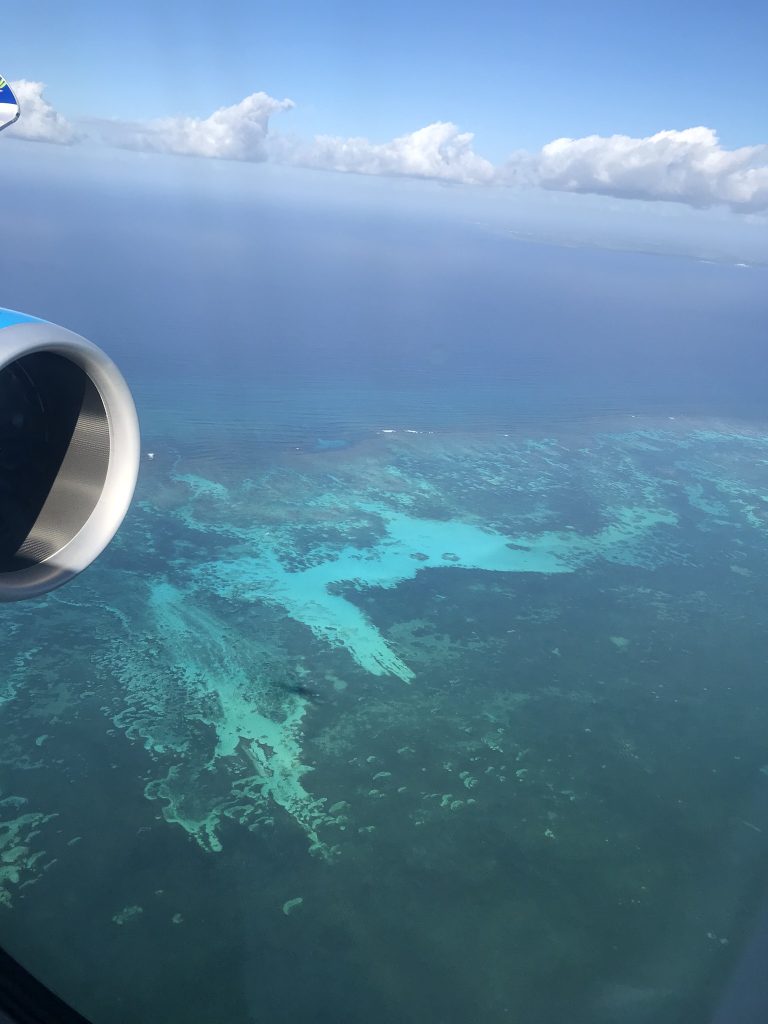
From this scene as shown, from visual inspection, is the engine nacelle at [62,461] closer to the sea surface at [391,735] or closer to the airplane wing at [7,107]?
the airplane wing at [7,107]

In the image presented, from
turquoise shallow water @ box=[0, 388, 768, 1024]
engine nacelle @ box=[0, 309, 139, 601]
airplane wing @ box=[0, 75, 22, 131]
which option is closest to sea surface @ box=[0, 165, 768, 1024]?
turquoise shallow water @ box=[0, 388, 768, 1024]

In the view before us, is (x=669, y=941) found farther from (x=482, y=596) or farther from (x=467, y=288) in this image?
(x=467, y=288)

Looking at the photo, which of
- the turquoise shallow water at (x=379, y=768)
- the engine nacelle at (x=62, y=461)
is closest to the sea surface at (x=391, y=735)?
the turquoise shallow water at (x=379, y=768)

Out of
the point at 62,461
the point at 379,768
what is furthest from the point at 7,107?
the point at 379,768

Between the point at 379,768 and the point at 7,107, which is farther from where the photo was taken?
the point at 379,768

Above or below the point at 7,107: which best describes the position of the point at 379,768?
below

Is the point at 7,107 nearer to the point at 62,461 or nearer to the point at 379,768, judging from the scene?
the point at 62,461

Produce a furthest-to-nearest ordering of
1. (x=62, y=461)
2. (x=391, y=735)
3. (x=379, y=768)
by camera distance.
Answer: (x=391, y=735) → (x=379, y=768) → (x=62, y=461)
